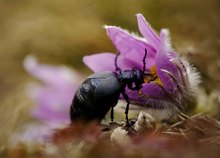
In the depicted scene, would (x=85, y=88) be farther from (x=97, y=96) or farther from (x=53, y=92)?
(x=53, y=92)

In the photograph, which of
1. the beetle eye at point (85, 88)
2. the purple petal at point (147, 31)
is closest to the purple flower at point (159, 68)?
the purple petal at point (147, 31)

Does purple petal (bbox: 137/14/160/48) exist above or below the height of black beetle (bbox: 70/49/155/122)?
above

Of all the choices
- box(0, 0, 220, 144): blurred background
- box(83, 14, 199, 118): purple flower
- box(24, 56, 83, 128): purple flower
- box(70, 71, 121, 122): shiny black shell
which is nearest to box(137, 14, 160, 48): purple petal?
box(83, 14, 199, 118): purple flower

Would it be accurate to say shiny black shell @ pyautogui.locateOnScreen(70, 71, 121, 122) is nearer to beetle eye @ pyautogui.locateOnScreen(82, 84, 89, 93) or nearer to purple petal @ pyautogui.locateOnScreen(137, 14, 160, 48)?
beetle eye @ pyautogui.locateOnScreen(82, 84, 89, 93)

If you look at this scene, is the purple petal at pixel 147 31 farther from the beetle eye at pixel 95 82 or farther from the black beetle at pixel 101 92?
the beetle eye at pixel 95 82

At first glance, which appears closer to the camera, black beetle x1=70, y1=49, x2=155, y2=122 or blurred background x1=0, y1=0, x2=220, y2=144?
black beetle x1=70, y1=49, x2=155, y2=122

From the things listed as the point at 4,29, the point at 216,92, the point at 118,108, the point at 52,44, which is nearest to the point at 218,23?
the point at 216,92

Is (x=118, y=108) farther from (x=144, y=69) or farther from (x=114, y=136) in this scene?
(x=114, y=136)
